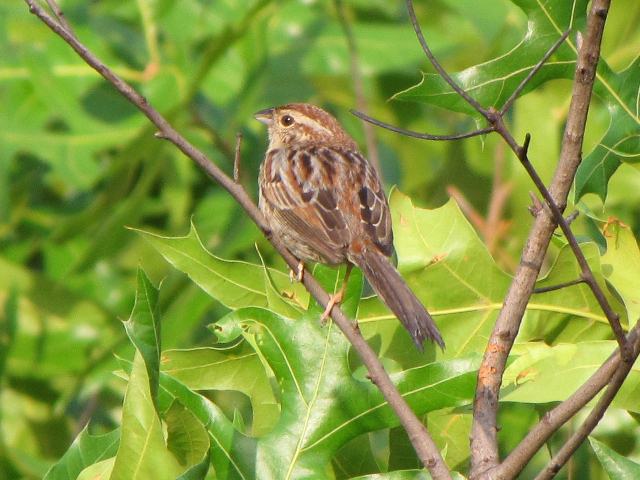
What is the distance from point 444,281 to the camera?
437cm

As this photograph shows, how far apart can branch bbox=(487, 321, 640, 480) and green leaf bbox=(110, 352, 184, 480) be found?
931 millimetres

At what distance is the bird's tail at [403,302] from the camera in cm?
389

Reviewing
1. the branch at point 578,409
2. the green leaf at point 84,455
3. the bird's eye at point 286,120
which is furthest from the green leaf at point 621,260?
the bird's eye at point 286,120

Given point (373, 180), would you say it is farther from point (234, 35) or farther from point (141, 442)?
point (141, 442)

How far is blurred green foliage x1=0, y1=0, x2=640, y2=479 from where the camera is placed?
3682 millimetres

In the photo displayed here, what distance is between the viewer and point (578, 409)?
9.48 ft

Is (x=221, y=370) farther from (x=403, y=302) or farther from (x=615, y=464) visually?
(x=615, y=464)

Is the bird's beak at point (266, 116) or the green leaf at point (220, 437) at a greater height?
the bird's beak at point (266, 116)

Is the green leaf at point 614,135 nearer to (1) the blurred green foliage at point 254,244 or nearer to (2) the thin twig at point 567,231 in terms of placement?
(1) the blurred green foliage at point 254,244

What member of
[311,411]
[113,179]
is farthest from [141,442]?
[113,179]

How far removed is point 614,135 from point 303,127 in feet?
8.74

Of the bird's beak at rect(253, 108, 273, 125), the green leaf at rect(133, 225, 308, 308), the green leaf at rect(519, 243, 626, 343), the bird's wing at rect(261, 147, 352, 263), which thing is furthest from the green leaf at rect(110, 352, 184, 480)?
the bird's beak at rect(253, 108, 273, 125)

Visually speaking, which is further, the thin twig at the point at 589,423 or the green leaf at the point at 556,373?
the green leaf at the point at 556,373

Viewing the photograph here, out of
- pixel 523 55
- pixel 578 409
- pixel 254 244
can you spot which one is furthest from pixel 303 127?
pixel 578 409
